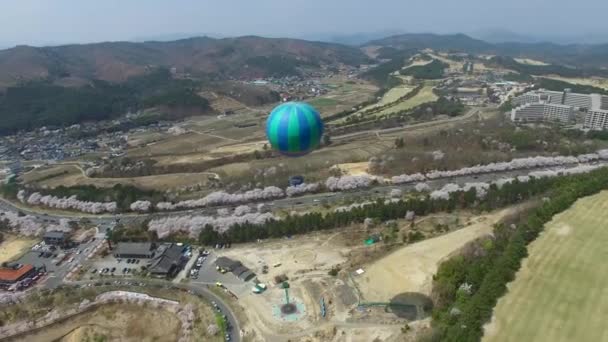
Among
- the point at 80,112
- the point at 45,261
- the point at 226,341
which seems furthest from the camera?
the point at 80,112

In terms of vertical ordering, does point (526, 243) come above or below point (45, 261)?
above

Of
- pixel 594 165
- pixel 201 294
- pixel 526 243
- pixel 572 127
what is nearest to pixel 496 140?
pixel 594 165

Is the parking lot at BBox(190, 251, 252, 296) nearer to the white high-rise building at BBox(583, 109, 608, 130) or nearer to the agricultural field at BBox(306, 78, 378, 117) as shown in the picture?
the agricultural field at BBox(306, 78, 378, 117)

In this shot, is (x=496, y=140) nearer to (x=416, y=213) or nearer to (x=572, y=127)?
(x=572, y=127)

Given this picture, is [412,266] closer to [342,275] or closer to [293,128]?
[342,275]

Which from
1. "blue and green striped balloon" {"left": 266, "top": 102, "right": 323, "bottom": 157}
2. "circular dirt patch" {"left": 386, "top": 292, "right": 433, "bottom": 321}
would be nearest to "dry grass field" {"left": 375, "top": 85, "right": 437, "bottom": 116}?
"circular dirt patch" {"left": 386, "top": 292, "right": 433, "bottom": 321}

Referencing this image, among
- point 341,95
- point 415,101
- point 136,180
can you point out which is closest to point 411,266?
point 136,180
